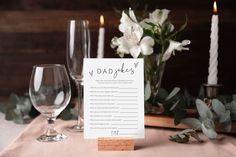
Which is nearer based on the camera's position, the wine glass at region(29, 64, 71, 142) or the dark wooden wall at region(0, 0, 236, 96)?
the wine glass at region(29, 64, 71, 142)

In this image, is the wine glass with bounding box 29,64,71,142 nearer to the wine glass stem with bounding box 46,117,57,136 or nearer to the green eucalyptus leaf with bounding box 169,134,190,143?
the wine glass stem with bounding box 46,117,57,136

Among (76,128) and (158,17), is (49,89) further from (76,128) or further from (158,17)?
(158,17)

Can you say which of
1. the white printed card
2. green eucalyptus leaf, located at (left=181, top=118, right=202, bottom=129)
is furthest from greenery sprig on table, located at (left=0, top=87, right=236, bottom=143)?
the white printed card

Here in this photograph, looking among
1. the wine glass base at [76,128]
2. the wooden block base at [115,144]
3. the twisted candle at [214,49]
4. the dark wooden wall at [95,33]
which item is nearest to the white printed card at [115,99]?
the wooden block base at [115,144]

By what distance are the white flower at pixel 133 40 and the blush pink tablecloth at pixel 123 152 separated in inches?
7.6

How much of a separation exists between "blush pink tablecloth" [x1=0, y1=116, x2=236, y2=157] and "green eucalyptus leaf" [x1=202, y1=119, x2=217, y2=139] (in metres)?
0.01

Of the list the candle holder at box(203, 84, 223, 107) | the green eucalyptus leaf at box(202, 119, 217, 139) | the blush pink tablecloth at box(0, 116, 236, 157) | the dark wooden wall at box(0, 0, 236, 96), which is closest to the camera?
the blush pink tablecloth at box(0, 116, 236, 157)

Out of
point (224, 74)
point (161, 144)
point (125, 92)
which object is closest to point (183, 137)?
point (161, 144)

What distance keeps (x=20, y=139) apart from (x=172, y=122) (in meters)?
0.35

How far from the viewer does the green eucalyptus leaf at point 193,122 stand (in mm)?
962

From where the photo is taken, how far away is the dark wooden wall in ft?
4.70

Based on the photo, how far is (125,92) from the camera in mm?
860

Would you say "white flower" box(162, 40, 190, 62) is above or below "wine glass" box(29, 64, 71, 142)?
above

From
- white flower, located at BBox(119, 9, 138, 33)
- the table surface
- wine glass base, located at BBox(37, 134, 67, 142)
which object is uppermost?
white flower, located at BBox(119, 9, 138, 33)
